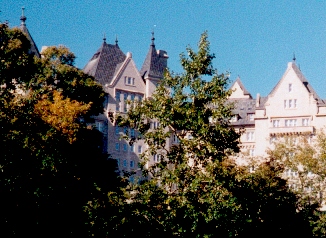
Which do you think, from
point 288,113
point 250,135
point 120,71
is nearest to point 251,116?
point 250,135

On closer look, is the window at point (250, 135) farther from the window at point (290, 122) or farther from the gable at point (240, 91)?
the gable at point (240, 91)

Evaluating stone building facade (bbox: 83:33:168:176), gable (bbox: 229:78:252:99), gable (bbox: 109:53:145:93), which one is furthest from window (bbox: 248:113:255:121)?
gable (bbox: 109:53:145:93)

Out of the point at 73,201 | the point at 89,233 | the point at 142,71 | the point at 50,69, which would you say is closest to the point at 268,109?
the point at 142,71

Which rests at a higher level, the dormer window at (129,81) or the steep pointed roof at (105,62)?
the steep pointed roof at (105,62)

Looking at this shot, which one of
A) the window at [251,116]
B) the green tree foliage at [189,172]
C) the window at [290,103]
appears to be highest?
the window at [290,103]

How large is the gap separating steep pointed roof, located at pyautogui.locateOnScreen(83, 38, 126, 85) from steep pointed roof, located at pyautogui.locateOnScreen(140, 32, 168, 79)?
414cm

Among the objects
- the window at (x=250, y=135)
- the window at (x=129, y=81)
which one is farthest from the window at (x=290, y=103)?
the window at (x=129, y=81)

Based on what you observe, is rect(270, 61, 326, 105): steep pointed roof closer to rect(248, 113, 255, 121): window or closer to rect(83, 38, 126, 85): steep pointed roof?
rect(248, 113, 255, 121): window

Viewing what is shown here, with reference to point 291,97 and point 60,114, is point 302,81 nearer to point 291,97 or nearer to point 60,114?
point 291,97

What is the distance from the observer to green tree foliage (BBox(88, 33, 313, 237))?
3119 cm

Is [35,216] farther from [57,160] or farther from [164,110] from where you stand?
[164,110]

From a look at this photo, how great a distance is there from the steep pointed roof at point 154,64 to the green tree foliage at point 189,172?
57.8m

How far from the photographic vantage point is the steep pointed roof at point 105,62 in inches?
3450

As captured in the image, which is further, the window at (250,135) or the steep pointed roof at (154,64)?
the steep pointed roof at (154,64)
